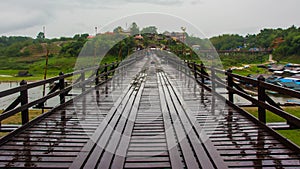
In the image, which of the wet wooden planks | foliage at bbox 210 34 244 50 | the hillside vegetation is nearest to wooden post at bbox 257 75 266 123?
the wet wooden planks

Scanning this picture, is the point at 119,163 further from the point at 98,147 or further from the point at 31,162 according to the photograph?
the point at 31,162

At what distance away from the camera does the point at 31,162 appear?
10.9ft

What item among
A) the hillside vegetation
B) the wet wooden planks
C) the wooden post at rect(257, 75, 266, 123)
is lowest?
the wet wooden planks

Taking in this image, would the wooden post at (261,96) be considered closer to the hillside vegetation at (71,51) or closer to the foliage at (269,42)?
the hillside vegetation at (71,51)

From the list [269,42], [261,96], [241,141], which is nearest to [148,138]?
[241,141]

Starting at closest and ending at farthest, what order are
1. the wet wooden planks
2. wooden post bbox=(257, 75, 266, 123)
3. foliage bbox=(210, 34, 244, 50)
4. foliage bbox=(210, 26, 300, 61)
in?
the wet wooden planks → wooden post bbox=(257, 75, 266, 123) → foliage bbox=(210, 26, 300, 61) → foliage bbox=(210, 34, 244, 50)

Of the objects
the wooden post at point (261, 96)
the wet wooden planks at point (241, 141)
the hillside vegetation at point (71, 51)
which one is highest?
the hillside vegetation at point (71, 51)

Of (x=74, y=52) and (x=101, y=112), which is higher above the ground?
(x=74, y=52)

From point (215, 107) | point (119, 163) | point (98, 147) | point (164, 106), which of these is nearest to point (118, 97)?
point (164, 106)

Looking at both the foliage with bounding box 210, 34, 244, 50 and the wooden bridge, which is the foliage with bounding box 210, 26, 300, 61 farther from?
the wooden bridge

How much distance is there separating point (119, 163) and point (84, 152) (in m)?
0.56

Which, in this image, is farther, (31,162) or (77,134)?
(77,134)

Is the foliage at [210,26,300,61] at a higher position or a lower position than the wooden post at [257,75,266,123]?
higher

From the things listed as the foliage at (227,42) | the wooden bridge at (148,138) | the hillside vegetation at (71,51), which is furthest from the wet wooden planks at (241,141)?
the foliage at (227,42)
